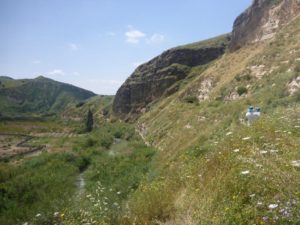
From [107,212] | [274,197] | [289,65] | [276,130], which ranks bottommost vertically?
[107,212]

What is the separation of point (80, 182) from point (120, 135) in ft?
115

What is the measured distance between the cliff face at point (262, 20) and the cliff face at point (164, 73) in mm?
26083

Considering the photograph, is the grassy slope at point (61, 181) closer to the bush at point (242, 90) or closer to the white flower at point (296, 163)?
the white flower at point (296, 163)

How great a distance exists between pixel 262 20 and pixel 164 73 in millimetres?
42064

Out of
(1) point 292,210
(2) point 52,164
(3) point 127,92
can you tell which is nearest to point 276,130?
(1) point 292,210

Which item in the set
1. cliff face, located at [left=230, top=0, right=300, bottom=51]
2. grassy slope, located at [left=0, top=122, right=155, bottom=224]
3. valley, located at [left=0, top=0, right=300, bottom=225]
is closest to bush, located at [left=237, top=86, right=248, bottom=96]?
valley, located at [left=0, top=0, right=300, bottom=225]

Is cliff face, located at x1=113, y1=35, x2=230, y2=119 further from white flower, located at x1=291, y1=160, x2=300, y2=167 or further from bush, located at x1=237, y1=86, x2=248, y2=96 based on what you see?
white flower, located at x1=291, y1=160, x2=300, y2=167

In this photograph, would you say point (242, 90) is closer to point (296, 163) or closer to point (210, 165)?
point (210, 165)

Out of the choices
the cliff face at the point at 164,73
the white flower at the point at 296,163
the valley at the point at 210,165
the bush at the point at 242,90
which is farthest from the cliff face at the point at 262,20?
the white flower at the point at 296,163

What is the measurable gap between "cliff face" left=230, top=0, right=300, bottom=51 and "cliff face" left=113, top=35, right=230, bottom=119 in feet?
85.6

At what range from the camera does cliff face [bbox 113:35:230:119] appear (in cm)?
7900

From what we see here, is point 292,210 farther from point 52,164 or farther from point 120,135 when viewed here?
point 120,135

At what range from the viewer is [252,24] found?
44.3 m

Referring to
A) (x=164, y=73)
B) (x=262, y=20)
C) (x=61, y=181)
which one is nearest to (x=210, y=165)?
(x=61, y=181)
